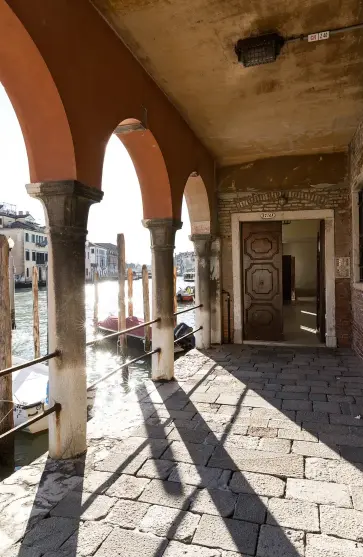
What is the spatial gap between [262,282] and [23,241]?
3869 centimetres

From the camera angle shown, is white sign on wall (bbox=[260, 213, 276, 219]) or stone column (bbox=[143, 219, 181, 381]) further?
white sign on wall (bbox=[260, 213, 276, 219])

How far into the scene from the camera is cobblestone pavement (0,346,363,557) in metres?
1.83

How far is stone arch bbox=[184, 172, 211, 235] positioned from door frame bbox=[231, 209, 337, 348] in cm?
60

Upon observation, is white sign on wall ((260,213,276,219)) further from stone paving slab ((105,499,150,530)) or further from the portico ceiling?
stone paving slab ((105,499,150,530))

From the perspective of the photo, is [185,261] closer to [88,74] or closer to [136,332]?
[136,332]

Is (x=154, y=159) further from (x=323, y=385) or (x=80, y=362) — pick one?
(x=323, y=385)

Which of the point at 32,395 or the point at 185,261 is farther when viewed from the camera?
the point at 185,261

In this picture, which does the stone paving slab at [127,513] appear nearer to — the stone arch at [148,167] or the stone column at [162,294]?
the stone column at [162,294]

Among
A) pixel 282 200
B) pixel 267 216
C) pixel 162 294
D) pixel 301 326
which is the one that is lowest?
pixel 301 326

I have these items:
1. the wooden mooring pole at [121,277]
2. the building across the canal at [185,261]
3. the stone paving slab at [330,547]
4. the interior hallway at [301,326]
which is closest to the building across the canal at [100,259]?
the building across the canal at [185,261]

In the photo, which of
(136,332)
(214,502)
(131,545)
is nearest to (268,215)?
(214,502)

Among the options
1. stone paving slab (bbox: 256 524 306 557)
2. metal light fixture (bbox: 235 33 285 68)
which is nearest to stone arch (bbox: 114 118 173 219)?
metal light fixture (bbox: 235 33 285 68)

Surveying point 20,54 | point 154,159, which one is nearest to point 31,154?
point 20,54

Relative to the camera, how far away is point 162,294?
15.1 feet
